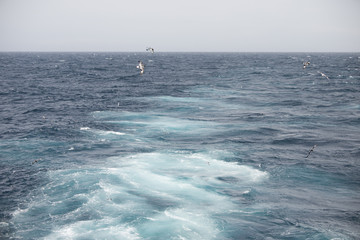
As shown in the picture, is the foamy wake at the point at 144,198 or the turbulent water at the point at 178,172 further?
the turbulent water at the point at 178,172

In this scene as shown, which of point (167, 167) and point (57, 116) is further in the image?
point (57, 116)

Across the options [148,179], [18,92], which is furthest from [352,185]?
[18,92]

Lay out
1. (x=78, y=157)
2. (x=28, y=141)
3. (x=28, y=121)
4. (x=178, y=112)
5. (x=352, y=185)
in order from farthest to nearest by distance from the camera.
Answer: (x=178, y=112) < (x=28, y=121) < (x=28, y=141) < (x=78, y=157) < (x=352, y=185)

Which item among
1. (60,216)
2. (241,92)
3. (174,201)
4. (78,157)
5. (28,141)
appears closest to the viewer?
(60,216)

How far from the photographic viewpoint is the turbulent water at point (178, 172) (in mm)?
23188

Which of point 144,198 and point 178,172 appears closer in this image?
point 144,198

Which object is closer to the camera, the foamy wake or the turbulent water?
the foamy wake

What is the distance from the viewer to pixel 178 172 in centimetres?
3253

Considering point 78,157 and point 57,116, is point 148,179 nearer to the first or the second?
point 78,157

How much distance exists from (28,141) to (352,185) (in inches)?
1379

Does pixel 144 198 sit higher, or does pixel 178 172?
pixel 178 172

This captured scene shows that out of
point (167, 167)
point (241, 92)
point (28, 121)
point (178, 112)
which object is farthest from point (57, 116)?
point (241, 92)

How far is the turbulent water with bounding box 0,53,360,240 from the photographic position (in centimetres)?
2319

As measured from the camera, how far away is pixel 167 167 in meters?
33.7
